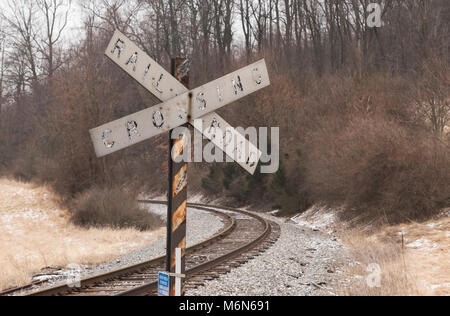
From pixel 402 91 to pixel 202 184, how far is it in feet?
50.3

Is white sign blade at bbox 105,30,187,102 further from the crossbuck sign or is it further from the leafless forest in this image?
the leafless forest

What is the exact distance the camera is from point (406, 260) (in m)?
8.46

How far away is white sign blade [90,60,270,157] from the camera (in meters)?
3.34

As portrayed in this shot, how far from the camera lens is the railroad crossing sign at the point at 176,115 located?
3.44 metres

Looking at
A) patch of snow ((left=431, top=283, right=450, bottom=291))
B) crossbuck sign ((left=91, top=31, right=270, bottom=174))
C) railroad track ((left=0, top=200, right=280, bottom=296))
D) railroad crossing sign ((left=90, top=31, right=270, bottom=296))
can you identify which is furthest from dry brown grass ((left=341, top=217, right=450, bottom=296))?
crossbuck sign ((left=91, top=31, right=270, bottom=174))

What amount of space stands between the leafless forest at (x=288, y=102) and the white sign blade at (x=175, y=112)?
383 inches

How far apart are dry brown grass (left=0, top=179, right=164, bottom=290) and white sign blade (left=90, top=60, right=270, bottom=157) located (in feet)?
18.4

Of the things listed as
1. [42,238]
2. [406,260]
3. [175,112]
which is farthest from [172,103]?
[42,238]

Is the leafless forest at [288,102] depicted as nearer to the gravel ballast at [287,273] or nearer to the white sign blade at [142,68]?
the gravel ballast at [287,273]

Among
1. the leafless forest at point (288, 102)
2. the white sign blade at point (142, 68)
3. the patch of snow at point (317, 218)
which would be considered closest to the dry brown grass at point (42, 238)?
the leafless forest at point (288, 102)
